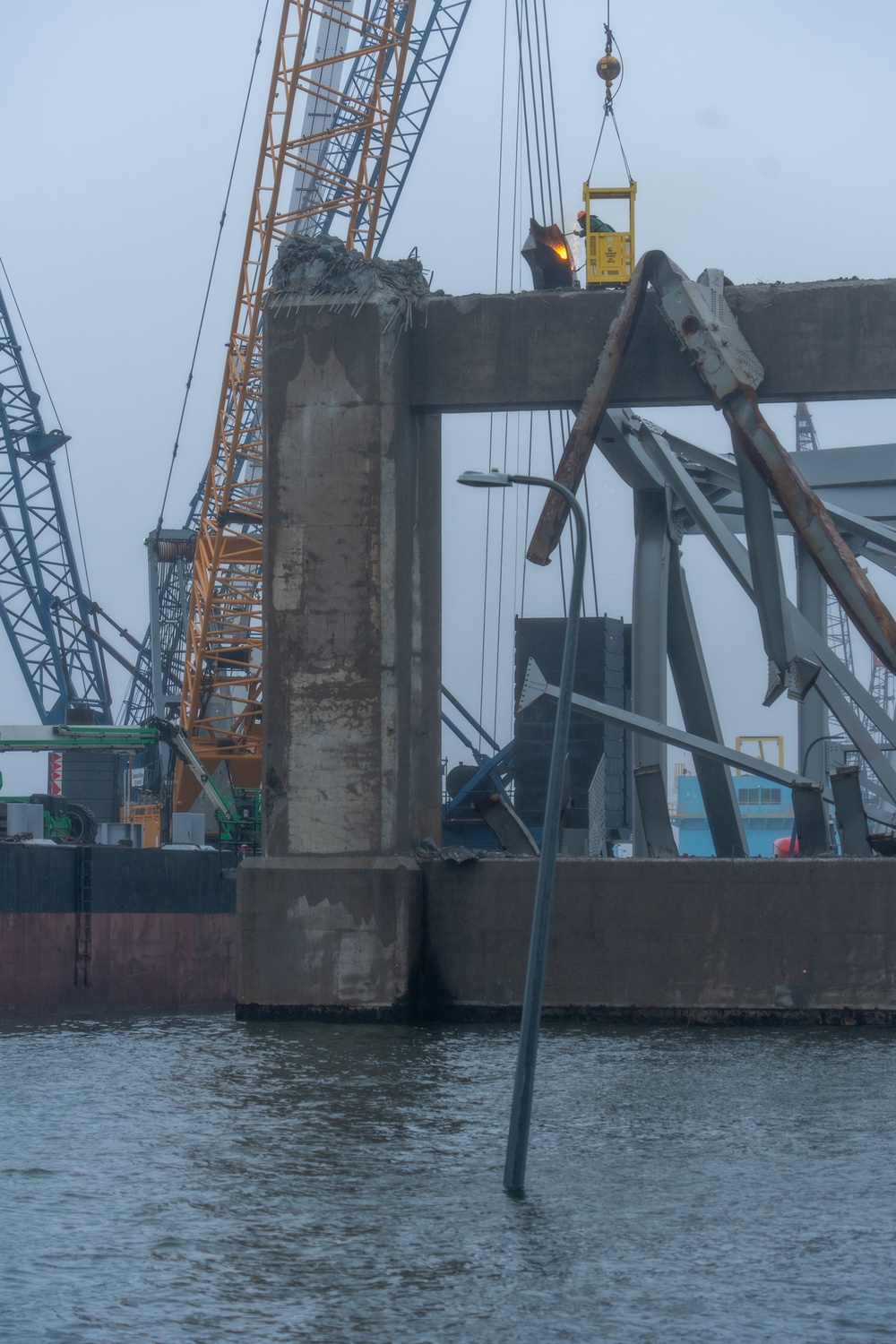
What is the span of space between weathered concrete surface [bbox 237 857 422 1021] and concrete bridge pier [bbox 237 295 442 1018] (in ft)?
0.07

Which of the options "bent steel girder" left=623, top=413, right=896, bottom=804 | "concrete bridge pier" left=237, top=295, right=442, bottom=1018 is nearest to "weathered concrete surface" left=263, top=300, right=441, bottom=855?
"concrete bridge pier" left=237, top=295, right=442, bottom=1018

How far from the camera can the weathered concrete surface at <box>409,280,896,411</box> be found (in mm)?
25109

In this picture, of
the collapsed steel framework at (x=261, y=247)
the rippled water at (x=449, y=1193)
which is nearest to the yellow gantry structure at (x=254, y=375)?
the collapsed steel framework at (x=261, y=247)

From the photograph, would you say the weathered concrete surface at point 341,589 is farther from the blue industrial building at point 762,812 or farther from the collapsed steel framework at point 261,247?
the blue industrial building at point 762,812

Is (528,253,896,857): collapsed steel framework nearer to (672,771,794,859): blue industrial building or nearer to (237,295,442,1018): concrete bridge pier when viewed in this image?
(237,295,442,1018): concrete bridge pier

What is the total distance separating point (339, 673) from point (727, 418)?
689cm

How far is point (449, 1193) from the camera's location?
14.3 metres

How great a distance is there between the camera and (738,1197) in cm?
1421

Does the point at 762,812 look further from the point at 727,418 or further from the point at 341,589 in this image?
the point at 341,589

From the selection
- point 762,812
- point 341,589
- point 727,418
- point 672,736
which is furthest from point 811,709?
point 762,812

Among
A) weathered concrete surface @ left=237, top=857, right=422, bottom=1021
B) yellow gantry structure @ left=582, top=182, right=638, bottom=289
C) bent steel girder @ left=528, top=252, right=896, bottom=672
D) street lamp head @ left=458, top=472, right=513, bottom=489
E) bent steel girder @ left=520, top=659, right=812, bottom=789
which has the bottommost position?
weathered concrete surface @ left=237, top=857, right=422, bottom=1021

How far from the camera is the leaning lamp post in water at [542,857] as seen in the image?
43.0ft

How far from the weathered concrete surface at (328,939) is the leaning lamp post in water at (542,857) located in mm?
10442

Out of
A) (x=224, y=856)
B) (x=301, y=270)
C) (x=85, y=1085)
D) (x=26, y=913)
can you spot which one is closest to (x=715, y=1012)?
(x=85, y=1085)
